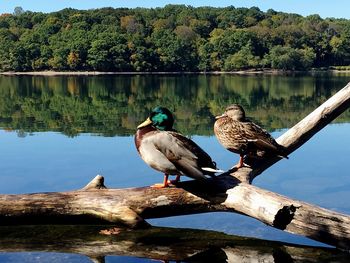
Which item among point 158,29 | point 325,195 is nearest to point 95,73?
point 158,29

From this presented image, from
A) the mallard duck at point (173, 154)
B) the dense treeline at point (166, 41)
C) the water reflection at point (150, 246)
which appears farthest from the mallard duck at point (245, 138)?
the dense treeline at point (166, 41)

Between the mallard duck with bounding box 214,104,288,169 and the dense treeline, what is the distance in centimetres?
10681

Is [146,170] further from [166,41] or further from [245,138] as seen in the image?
[166,41]

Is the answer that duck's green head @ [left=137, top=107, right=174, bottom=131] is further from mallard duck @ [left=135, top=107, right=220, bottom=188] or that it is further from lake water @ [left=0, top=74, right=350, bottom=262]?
lake water @ [left=0, top=74, right=350, bottom=262]

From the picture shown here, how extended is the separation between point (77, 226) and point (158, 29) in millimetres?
132576

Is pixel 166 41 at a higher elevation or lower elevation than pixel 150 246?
higher

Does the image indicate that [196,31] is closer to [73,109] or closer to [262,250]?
[73,109]

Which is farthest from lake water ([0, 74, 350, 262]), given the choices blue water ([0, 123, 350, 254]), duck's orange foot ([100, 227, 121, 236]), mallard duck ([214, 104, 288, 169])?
mallard duck ([214, 104, 288, 169])

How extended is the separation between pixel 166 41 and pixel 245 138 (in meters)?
120

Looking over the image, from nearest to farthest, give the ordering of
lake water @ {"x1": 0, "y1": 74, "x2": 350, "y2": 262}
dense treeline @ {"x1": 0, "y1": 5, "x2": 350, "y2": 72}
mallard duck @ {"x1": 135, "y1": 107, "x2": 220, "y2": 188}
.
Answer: mallard duck @ {"x1": 135, "y1": 107, "x2": 220, "y2": 188}
lake water @ {"x1": 0, "y1": 74, "x2": 350, "y2": 262}
dense treeline @ {"x1": 0, "y1": 5, "x2": 350, "y2": 72}

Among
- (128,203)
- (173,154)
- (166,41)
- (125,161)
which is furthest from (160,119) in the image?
(166,41)

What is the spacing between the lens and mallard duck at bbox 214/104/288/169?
7.37m

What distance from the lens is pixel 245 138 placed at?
24.2 ft

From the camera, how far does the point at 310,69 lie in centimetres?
12500
